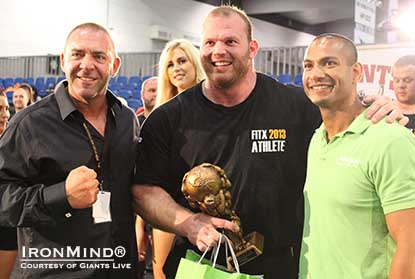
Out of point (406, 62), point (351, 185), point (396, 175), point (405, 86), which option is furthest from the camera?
point (406, 62)

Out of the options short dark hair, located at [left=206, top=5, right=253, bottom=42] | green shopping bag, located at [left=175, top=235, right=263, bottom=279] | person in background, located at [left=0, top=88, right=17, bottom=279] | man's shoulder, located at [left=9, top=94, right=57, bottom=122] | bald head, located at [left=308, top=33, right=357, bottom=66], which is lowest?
person in background, located at [left=0, top=88, right=17, bottom=279]

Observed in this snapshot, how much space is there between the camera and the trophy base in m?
1.86

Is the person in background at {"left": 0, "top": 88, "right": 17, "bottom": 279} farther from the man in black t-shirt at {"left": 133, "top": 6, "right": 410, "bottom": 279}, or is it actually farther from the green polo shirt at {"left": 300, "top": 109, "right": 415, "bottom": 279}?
the green polo shirt at {"left": 300, "top": 109, "right": 415, "bottom": 279}

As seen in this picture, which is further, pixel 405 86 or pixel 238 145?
pixel 405 86

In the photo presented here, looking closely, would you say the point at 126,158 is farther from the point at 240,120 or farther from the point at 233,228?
the point at 233,228

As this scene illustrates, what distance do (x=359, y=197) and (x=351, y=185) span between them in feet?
0.14

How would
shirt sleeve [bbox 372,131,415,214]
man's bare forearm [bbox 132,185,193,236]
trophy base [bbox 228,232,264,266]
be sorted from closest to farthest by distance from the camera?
shirt sleeve [bbox 372,131,415,214], trophy base [bbox 228,232,264,266], man's bare forearm [bbox 132,185,193,236]

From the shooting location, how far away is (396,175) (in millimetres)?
1528

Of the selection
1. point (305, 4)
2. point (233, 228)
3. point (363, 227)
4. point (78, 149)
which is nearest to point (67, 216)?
point (78, 149)

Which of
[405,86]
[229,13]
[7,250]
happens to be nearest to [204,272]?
[229,13]

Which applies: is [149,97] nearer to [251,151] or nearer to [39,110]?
[39,110]

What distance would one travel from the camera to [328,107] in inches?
69.4

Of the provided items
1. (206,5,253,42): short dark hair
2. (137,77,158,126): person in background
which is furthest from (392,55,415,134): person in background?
(206,5,253,42): short dark hair

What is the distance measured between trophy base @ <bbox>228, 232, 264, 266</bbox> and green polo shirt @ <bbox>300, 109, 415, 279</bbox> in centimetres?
20
